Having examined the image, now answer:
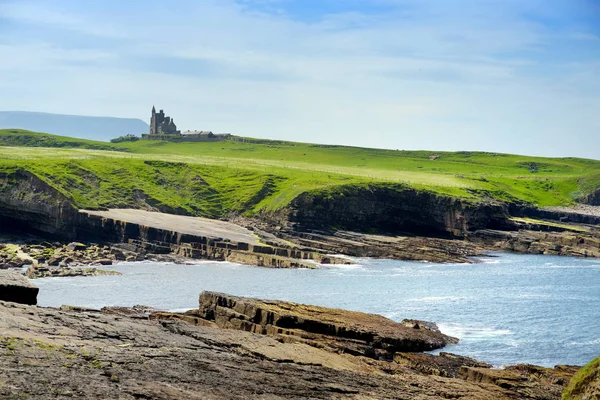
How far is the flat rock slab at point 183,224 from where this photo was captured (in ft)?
391

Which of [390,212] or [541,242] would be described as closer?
[541,242]

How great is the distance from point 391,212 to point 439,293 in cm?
5858

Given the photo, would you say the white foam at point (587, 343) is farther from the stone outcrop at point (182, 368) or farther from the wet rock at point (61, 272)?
the wet rock at point (61, 272)

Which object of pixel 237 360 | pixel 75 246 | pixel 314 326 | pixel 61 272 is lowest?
pixel 61 272

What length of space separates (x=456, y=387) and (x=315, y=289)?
4800 centimetres

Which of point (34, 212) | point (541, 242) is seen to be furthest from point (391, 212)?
point (34, 212)

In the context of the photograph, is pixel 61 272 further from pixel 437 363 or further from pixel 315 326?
pixel 437 363

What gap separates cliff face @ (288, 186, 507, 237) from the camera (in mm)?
139500

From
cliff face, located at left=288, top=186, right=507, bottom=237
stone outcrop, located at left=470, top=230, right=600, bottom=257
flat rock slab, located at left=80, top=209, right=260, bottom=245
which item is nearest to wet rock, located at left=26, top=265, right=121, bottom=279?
flat rock slab, located at left=80, top=209, right=260, bottom=245

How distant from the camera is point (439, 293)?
A: 86750mm

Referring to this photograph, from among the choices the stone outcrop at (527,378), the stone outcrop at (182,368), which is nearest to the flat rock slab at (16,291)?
the stone outcrop at (182,368)

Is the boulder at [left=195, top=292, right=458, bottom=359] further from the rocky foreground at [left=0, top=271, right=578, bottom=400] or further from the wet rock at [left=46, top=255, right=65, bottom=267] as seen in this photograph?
the wet rock at [left=46, top=255, right=65, bottom=267]

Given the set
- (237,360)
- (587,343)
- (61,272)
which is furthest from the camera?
(61,272)

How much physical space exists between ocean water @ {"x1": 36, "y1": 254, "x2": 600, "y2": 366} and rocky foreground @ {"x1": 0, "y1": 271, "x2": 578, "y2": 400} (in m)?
8.13
